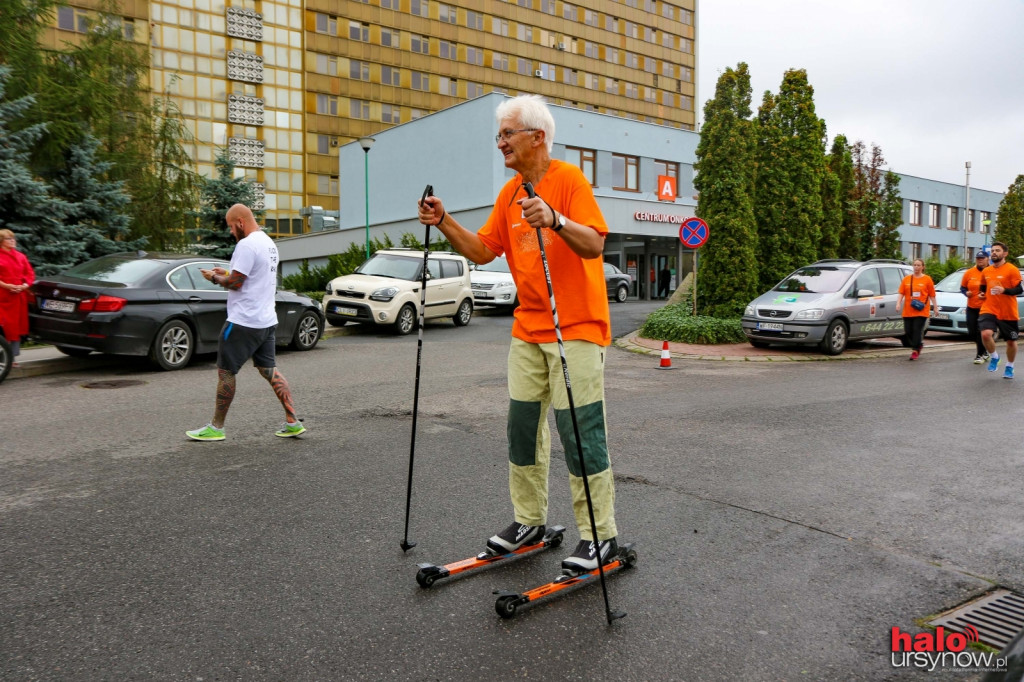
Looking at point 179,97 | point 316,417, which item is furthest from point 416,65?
point 316,417

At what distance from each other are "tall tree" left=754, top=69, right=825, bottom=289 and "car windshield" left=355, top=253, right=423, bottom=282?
9049mm

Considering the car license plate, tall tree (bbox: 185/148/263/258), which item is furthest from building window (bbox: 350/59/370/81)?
the car license plate

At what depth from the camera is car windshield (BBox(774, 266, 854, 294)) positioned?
15344mm

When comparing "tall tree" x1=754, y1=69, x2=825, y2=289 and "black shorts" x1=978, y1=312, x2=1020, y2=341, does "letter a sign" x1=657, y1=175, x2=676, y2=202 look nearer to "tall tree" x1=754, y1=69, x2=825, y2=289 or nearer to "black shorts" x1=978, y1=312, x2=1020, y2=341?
"tall tree" x1=754, y1=69, x2=825, y2=289

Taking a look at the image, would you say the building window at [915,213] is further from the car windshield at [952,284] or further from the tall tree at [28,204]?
the tall tree at [28,204]

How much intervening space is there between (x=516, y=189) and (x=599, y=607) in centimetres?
199

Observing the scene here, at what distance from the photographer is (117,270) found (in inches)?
434

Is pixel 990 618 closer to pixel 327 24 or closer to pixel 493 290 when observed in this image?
pixel 493 290

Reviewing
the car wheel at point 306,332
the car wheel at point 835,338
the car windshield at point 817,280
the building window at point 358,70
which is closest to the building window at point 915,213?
the building window at point 358,70

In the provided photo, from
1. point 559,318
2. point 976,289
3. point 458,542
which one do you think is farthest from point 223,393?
point 976,289

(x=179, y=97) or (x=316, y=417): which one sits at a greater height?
(x=179, y=97)

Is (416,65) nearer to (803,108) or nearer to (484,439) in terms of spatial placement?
(803,108)

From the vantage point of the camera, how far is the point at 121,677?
8.92 ft

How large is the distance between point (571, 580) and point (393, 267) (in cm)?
1552
